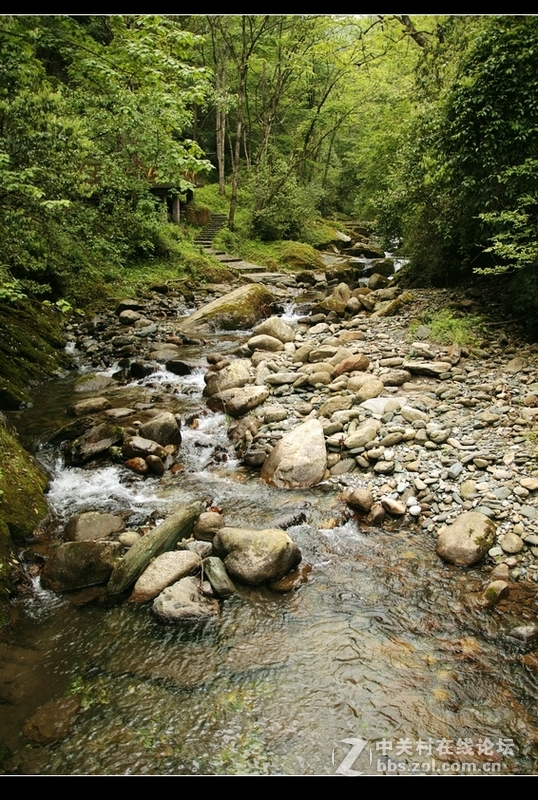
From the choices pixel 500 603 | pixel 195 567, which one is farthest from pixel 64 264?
pixel 500 603

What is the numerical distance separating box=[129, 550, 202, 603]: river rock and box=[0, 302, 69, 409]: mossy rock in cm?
528

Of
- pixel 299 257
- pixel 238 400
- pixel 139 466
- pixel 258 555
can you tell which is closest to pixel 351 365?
pixel 238 400

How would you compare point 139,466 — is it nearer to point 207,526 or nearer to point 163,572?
point 207,526

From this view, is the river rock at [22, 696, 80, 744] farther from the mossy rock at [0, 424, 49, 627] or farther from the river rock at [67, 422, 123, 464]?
the river rock at [67, 422, 123, 464]

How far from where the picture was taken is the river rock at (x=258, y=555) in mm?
4770

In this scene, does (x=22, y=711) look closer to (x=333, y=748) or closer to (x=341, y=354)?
(x=333, y=748)

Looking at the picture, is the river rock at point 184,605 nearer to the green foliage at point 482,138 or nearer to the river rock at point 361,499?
the river rock at point 361,499

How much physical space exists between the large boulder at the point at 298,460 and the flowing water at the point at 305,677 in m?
1.14

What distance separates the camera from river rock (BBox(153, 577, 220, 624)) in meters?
4.38

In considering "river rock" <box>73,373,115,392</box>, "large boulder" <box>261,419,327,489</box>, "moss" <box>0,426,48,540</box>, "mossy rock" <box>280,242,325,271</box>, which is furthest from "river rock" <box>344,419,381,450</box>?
"mossy rock" <box>280,242,325,271</box>

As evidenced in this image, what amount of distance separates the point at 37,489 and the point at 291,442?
342 cm

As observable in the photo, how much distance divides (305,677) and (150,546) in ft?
6.67

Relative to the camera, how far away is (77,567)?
477 centimetres

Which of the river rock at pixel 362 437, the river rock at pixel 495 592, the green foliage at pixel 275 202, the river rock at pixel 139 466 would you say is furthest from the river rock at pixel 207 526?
the green foliage at pixel 275 202
